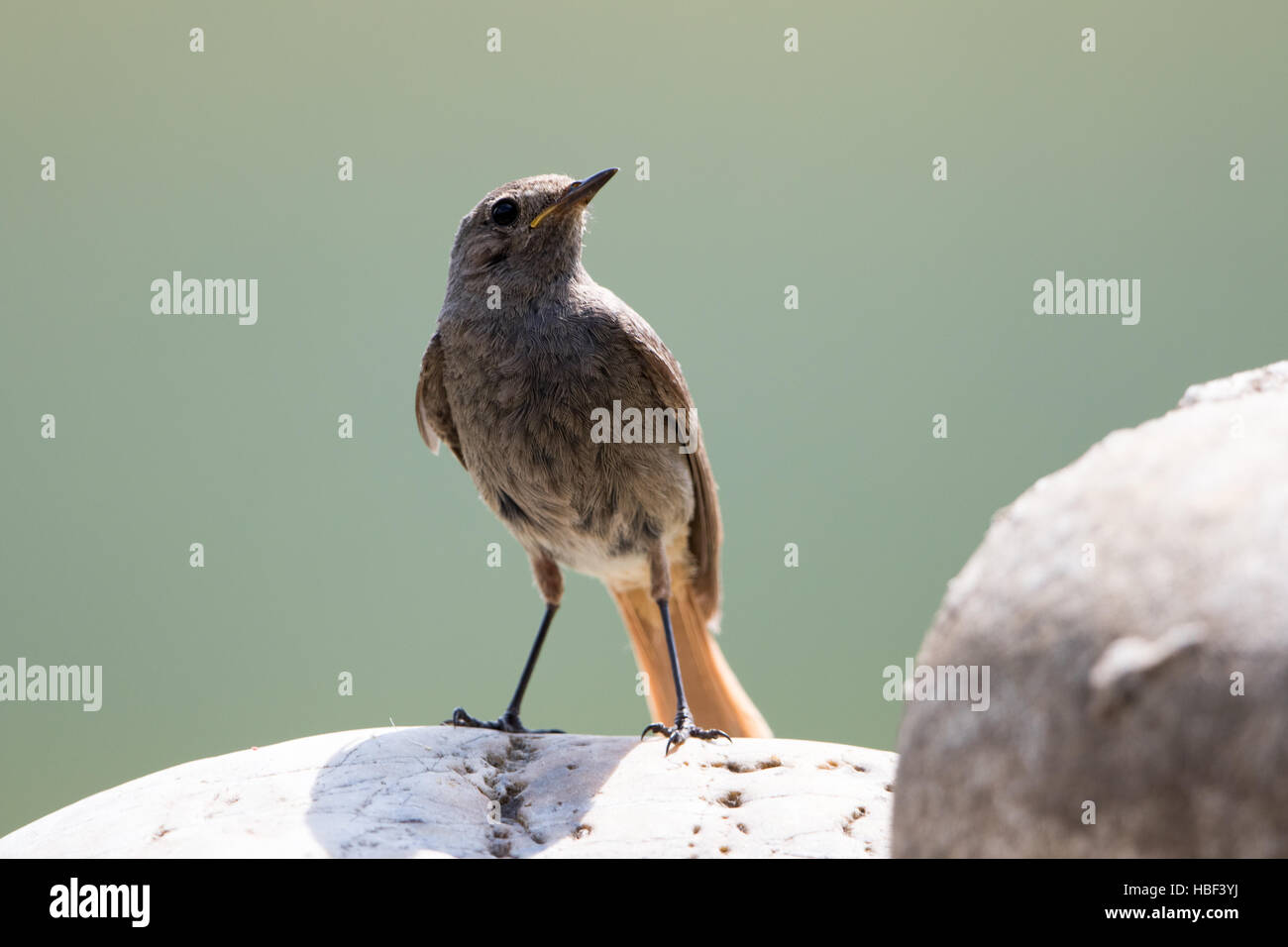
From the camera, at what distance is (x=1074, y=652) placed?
1918mm

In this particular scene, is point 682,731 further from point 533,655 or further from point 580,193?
point 580,193

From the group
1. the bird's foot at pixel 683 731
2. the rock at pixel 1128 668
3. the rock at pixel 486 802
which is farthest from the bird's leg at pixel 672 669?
the rock at pixel 1128 668

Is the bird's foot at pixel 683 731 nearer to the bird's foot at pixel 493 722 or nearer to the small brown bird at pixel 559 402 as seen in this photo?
the small brown bird at pixel 559 402

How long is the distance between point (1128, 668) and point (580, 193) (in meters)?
3.16

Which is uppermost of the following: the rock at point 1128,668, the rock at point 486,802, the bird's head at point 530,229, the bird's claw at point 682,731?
the bird's head at point 530,229

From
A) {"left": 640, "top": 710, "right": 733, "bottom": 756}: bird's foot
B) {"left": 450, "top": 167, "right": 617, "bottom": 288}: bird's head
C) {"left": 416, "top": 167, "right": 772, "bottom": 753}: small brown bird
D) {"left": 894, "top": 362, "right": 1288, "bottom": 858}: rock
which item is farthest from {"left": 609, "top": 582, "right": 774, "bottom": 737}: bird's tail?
{"left": 894, "top": 362, "right": 1288, "bottom": 858}: rock

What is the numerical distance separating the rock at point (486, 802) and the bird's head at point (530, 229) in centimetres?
186

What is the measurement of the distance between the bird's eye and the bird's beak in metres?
0.09

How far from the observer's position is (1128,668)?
182 cm

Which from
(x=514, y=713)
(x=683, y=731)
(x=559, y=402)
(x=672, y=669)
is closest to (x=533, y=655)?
(x=514, y=713)

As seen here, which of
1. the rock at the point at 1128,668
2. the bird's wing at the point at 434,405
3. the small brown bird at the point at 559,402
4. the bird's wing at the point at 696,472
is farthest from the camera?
the bird's wing at the point at 434,405

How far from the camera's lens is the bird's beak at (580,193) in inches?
175
